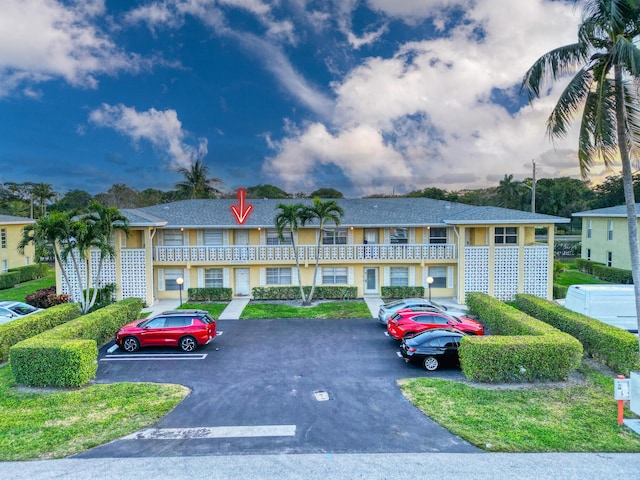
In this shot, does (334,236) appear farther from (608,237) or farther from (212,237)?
(608,237)

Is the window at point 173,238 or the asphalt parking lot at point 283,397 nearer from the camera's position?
the asphalt parking lot at point 283,397

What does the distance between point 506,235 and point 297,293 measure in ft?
47.5

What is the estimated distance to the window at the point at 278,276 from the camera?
26.4 meters

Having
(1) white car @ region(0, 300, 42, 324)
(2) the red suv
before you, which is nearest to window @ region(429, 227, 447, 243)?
(2) the red suv

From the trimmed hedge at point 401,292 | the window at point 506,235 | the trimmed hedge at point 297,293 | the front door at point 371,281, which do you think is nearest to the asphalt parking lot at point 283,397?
the trimmed hedge at point 297,293

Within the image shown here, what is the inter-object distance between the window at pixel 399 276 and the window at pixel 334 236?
401 centimetres

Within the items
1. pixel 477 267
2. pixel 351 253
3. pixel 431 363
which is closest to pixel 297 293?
pixel 351 253

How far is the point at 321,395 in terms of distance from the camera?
11.3m

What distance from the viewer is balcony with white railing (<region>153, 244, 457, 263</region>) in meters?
24.9

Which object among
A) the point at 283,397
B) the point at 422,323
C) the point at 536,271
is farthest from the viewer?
the point at 536,271

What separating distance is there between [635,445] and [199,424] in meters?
10.2

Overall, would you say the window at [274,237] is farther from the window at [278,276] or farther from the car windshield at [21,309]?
the car windshield at [21,309]

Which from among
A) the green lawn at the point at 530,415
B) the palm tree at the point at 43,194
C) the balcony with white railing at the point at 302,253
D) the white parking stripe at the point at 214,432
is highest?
the palm tree at the point at 43,194

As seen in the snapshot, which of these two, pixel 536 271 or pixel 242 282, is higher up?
pixel 536 271
